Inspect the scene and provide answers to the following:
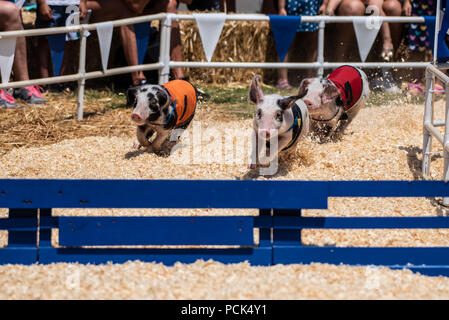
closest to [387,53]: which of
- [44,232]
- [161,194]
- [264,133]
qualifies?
[264,133]

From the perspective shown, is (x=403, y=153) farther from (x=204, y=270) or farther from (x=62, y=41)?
(x=62, y=41)

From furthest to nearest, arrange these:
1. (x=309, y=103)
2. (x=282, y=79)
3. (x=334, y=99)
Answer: (x=282, y=79), (x=334, y=99), (x=309, y=103)

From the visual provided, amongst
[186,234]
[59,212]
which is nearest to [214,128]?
A: [59,212]

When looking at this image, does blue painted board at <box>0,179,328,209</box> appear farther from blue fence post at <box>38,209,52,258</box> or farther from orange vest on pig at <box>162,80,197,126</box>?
orange vest on pig at <box>162,80,197,126</box>

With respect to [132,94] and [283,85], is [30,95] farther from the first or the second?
[283,85]

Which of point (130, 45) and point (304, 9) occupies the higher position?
point (304, 9)

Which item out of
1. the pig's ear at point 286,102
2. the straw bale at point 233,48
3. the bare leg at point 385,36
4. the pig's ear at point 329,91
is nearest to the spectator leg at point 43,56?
the straw bale at point 233,48

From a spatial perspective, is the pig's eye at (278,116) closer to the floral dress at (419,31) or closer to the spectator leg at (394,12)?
the spectator leg at (394,12)

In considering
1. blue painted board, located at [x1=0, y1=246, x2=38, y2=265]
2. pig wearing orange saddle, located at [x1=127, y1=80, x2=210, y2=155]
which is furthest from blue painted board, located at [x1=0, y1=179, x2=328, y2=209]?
pig wearing orange saddle, located at [x1=127, y1=80, x2=210, y2=155]

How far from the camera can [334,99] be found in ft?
19.2

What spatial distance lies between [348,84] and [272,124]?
5.72 ft

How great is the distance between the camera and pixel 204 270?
3260 millimetres

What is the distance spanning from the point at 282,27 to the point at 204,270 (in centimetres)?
502

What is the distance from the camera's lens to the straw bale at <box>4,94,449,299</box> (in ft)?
9.70
